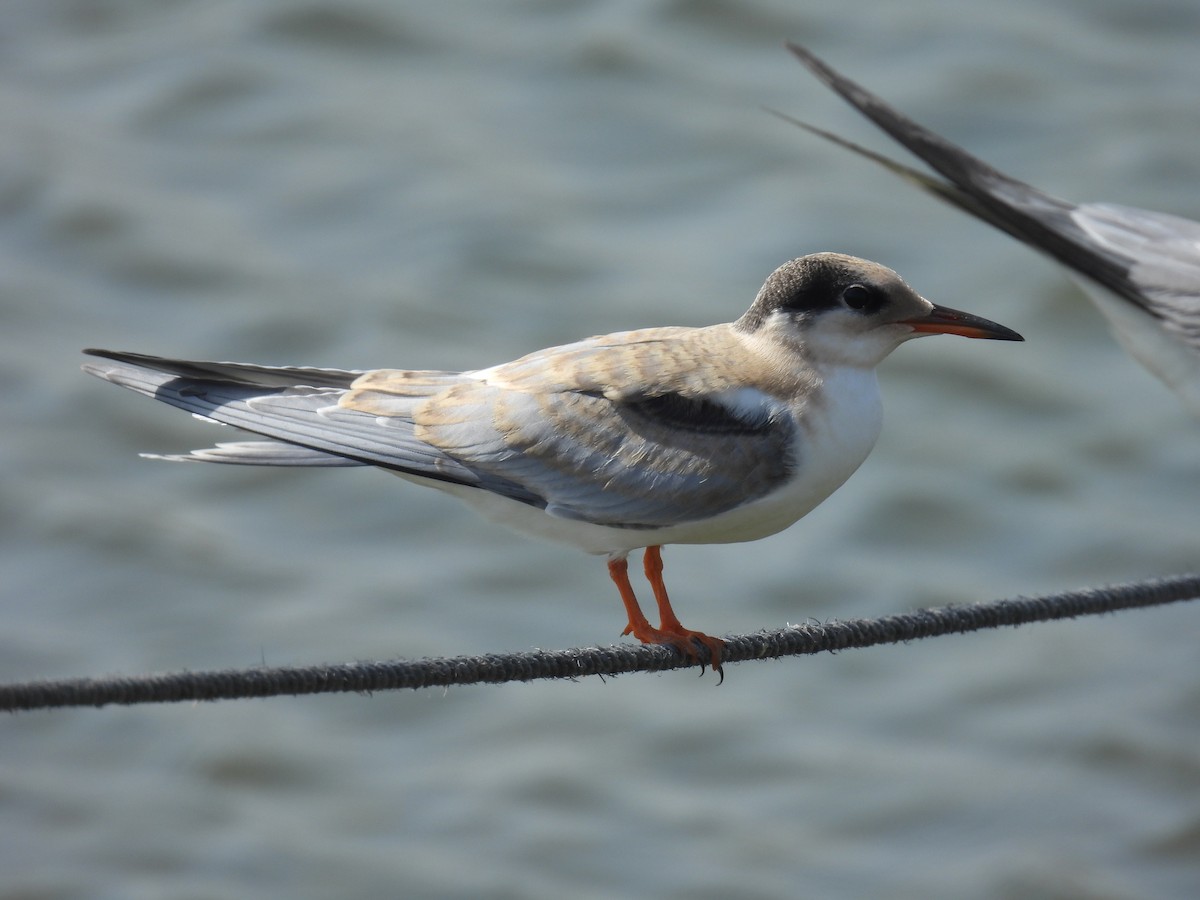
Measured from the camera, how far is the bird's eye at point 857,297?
3.73 m

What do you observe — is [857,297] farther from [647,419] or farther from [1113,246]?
[1113,246]

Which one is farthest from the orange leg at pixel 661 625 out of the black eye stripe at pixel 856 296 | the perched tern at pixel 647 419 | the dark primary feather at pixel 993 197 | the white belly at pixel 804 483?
the dark primary feather at pixel 993 197

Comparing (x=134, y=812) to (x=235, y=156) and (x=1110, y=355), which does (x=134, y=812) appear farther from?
(x=1110, y=355)

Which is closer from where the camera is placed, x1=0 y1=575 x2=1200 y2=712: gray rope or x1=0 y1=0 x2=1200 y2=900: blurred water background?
x1=0 y1=575 x2=1200 y2=712: gray rope

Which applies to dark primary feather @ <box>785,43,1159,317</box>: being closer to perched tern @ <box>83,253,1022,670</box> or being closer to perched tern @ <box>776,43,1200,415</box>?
perched tern @ <box>776,43,1200,415</box>

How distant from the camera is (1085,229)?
20.0 ft

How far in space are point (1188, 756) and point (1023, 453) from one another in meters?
2.30

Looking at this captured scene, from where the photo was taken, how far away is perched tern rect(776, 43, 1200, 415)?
5.59 meters

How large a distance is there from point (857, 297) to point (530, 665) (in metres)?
1.15

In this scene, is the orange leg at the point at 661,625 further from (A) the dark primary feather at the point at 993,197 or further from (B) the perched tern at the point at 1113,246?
(B) the perched tern at the point at 1113,246

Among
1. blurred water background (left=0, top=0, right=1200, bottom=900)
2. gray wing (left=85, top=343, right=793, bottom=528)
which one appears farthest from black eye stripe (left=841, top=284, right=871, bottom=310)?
blurred water background (left=0, top=0, right=1200, bottom=900)

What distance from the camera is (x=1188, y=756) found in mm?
8023

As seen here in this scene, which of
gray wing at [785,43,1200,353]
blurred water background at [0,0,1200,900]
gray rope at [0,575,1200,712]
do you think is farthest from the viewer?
blurred water background at [0,0,1200,900]

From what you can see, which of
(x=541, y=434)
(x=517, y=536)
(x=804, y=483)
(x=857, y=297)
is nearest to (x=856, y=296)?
(x=857, y=297)
